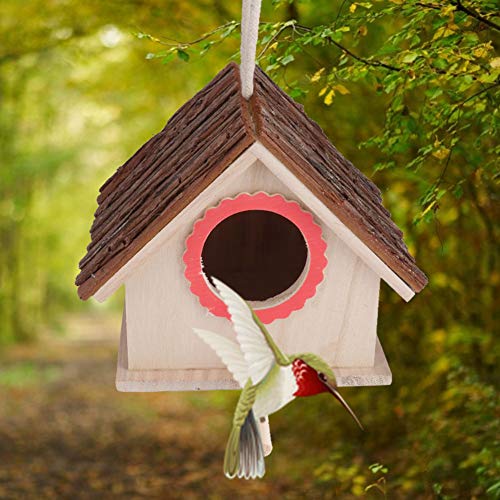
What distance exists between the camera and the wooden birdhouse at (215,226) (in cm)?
201

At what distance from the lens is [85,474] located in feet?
26.5

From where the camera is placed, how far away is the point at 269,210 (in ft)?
6.94

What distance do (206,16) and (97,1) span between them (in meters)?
0.92

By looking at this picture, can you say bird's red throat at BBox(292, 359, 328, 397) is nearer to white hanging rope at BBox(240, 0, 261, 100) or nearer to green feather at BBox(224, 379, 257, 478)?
green feather at BBox(224, 379, 257, 478)

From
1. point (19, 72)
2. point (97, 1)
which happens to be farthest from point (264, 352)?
point (19, 72)

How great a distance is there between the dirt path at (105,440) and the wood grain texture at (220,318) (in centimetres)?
475

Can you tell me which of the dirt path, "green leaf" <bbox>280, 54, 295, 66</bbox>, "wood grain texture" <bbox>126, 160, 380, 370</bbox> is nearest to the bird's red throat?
"wood grain texture" <bbox>126, 160, 380, 370</bbox>

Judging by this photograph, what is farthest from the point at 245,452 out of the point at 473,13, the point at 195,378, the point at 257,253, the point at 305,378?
the point at 473,13

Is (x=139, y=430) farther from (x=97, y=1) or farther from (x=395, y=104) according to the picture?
(x=395, y=104)

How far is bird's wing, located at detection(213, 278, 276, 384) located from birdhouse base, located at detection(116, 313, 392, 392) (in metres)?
0.42

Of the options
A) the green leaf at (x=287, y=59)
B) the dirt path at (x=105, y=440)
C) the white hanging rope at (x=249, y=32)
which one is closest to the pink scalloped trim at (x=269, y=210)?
the white hanging rope at (x=249, y=32)

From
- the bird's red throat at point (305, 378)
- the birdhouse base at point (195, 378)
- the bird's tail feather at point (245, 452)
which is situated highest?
the birdhouse base at point (195, 378)

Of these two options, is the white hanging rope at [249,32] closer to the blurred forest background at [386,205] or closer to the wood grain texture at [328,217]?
the wood grain texture at [328,217]

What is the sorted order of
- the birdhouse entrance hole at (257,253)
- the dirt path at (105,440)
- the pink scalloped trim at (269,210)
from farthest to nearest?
the dirt path at (105,440) → the birdhouse entrance hole at (257,253) → the pink scalloped trim at (269,210)
